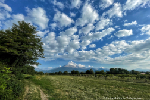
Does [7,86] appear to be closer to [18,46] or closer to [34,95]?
[34,95]

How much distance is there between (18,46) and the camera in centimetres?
1366

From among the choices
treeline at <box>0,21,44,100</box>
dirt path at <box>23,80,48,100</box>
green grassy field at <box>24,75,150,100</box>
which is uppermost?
treeline at <box>0,21,44,100</box>

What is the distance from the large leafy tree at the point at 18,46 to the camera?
12883 mm

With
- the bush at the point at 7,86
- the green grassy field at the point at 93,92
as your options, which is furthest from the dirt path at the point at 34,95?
the bush at the point at 7,86

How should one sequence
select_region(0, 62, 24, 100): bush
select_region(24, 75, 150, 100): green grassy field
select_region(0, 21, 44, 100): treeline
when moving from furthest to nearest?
select_region(24, 75, 150, 100): green grassy field, select_region(0, 21, 44, 100): treeline, select_region(0, 62, 24, 100): bush

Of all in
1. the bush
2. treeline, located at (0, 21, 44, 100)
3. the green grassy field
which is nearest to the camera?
the bush

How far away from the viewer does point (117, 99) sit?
11.4 meters

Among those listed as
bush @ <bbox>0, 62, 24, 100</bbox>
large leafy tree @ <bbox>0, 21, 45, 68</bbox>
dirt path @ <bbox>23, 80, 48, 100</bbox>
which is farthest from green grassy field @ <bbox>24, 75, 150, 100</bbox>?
large leafy tree @ <bbox>0, 21, 45, 68</bbox>

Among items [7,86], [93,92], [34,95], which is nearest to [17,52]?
[7,86]

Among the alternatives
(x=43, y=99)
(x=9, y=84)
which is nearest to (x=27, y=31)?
(x=9, y=84)

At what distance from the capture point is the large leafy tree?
12.9 metres

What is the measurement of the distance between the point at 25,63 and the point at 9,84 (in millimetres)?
9523

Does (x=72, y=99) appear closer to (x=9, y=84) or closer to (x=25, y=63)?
(x=9, y=84)

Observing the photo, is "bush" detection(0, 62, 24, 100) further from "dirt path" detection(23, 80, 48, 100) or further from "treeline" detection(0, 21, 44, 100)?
"dirt path" detection(23, 80, 48, 100)
